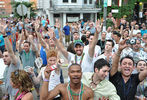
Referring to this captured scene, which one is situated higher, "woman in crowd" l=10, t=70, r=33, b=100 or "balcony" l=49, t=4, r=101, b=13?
"balcony" l=49, t=4, r=101, b=13

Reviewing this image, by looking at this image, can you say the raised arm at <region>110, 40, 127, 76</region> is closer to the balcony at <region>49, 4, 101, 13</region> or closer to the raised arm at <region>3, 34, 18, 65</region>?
the raised arm at <region>3, 34, 18, 65</region>

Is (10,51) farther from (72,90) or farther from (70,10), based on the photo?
(70,10)

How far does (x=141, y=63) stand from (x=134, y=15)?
2197 centimetres

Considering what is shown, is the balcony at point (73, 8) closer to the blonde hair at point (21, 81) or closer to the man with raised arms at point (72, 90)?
the blonde hair at point (21, 81)

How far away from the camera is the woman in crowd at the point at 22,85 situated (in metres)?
2.49

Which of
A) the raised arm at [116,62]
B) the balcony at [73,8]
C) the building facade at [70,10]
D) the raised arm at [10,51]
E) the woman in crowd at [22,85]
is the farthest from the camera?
the building facade at [70,10]

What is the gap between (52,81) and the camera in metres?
3.24

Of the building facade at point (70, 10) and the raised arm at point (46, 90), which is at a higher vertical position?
the building facade at point (70, 10)

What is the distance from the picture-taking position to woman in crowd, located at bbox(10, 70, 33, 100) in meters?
2.49

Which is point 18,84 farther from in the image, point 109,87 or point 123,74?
point 123,74

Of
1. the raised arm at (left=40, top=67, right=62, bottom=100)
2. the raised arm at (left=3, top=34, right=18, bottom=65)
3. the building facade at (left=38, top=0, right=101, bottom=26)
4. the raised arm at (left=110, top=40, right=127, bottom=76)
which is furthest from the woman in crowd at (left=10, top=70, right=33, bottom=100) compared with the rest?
the building facade at (left=38, top=0, right=101, bottom=26)

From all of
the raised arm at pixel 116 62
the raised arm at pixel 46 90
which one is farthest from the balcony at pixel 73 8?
the raised arm at pixel 46 90

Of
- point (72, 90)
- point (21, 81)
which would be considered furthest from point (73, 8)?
point (72, 90)

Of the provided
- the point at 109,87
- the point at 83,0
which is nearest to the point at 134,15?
the point at 83,0
